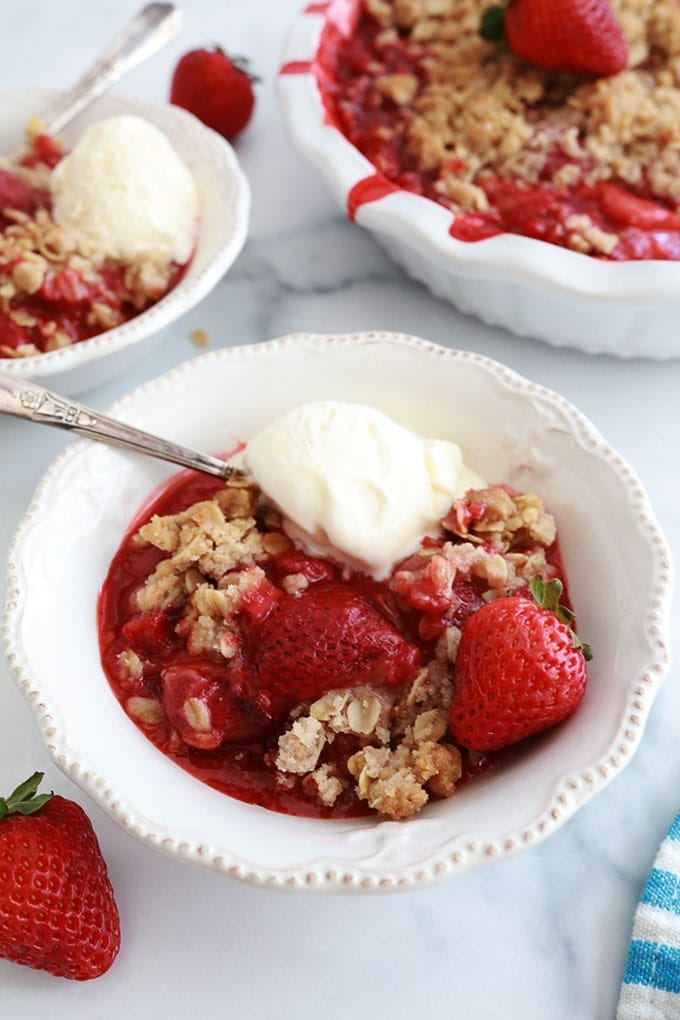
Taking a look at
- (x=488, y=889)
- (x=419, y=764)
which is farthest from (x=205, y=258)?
(x=488, y=889)

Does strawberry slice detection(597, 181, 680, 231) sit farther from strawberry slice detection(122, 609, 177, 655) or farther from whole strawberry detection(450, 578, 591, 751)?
strawberry slice detection(122, 609, 177, 655)

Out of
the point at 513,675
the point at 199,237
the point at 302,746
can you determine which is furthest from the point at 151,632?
the point at 199,237

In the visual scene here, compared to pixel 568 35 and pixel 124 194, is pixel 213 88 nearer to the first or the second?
pixel 124 194

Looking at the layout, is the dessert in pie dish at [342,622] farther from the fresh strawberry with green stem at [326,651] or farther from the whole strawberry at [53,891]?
the whole strawberry at [53,891]

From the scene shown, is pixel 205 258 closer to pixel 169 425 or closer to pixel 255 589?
pixel 169 425

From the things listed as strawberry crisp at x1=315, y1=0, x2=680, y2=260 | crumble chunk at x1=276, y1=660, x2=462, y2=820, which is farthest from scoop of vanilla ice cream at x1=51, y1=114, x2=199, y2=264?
crumble chunk at x1=276, y1=660, x2=462, y2=820

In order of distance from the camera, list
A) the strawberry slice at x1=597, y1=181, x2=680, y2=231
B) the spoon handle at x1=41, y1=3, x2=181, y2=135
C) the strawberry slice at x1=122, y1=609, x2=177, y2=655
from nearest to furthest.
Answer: the strawberry slice at x1=122, y1=609, x2=177, y2=655 → the strawberry slice at x1=597, y1=181, x2=680, y2=231 → the spoon handle at x1=41, y1=3, x2=181, y2=135
